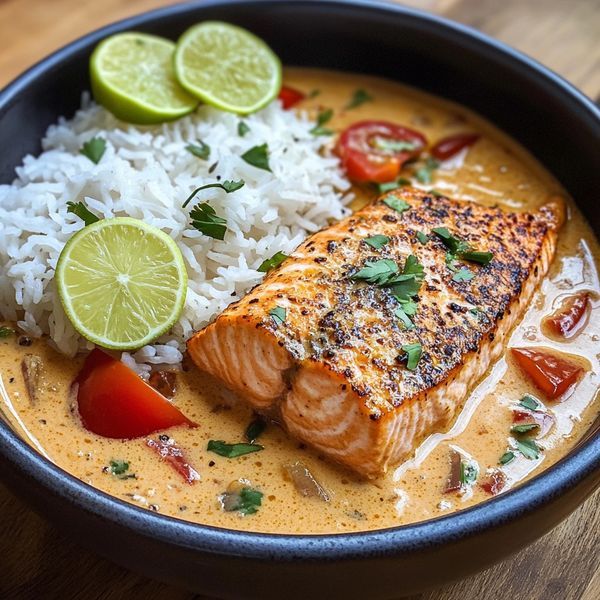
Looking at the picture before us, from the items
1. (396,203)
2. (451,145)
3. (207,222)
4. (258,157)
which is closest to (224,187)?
(207,222)

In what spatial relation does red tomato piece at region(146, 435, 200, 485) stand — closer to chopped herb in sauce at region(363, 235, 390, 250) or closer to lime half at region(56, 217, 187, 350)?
lime half at region(56, 217, 187, 350)

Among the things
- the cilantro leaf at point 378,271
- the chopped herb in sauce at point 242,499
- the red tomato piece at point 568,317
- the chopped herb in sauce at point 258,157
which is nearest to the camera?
the chopped herb in sauce at point 242,499

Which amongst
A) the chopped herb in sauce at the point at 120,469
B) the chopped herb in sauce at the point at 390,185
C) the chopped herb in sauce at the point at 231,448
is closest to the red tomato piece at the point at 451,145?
the chopped herb in sauce at the point at 390,185

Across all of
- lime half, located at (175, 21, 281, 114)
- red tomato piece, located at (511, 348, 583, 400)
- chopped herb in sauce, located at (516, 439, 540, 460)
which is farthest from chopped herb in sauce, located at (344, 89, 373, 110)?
chopped herb in sauce, located at (516, 439, 540, 460)

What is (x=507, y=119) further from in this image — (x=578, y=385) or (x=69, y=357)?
(x=69, y=357)

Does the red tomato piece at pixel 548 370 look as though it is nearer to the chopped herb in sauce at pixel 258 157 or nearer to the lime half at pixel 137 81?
the chopped herb in sauce at pixel 258 157

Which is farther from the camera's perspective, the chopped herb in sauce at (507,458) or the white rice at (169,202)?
the white rice at (169,202)

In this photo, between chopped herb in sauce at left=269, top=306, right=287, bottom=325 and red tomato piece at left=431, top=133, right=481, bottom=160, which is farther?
red tomato piece at left=431, top=133, right=481, bottom=160
